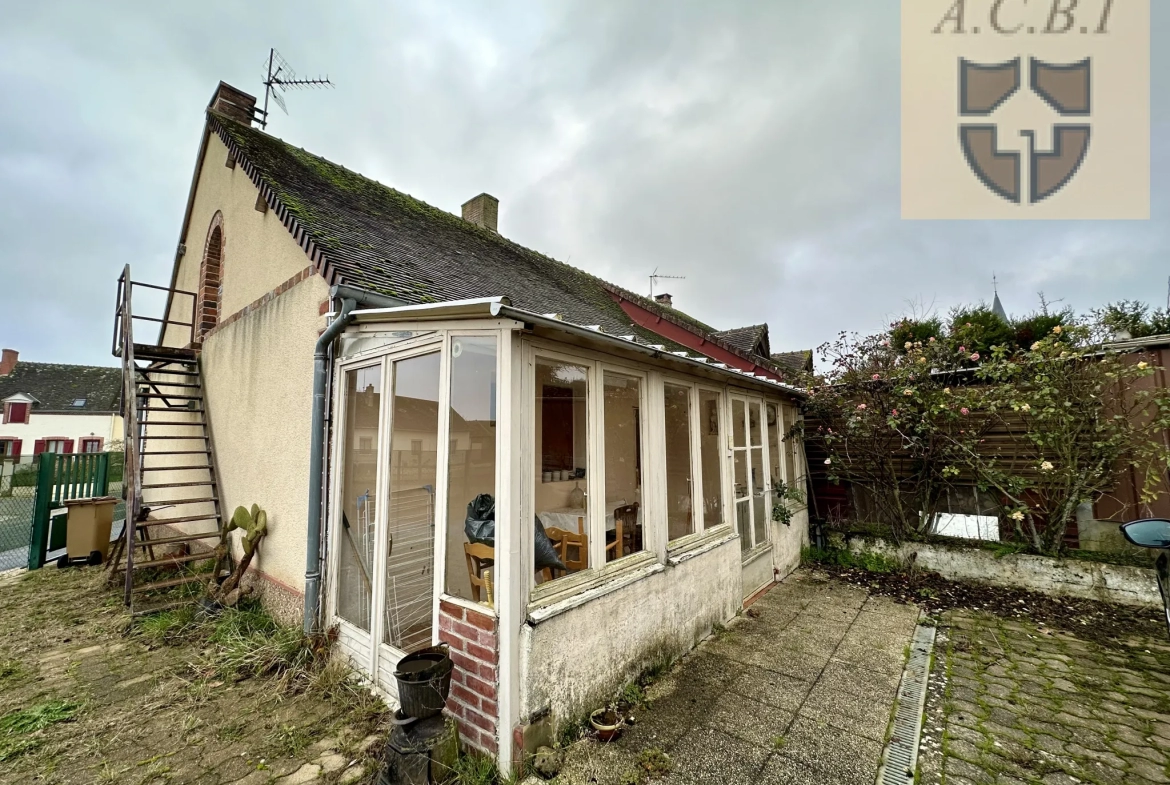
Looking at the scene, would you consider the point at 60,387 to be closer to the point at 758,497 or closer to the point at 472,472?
the point at 472,472

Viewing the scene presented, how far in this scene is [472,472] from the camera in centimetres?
319

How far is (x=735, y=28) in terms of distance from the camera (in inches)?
347

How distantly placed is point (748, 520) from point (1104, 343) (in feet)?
18.7

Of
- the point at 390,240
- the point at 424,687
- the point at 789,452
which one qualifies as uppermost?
the point at 390,240

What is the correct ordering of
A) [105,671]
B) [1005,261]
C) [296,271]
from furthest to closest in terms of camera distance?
[1005,261], [296,271], [105,671]

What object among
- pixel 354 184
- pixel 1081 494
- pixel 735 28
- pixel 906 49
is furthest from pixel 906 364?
pixel 354 184

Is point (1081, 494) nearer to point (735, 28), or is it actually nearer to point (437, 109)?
point (735, 28)

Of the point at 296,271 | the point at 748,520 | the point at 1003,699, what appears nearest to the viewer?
the point at 1003,699

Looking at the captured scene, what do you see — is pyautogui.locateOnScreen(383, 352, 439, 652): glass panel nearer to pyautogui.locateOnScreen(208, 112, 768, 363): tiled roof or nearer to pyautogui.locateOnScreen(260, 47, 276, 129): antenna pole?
pyautogui.locateOnScreen(208, 112, 768, 363): tiled roof

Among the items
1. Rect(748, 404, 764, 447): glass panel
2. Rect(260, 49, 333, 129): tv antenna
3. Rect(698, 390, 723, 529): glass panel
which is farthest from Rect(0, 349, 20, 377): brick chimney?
Rect(748, 404, 764, 447): glass panel

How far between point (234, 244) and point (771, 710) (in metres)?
9.58

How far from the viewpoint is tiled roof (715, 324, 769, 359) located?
15.3 metres

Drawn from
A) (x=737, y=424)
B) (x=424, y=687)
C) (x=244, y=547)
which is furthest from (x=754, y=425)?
(x=244, y=547)

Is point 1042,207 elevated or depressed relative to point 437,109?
depressed
